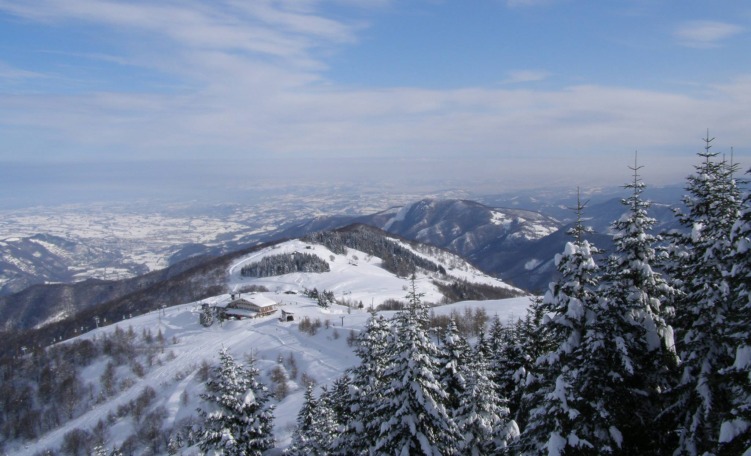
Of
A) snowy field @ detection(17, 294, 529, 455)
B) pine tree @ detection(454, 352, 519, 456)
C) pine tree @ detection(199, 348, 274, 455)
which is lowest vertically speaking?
snowy field @ detection(17, 294, 529, 455)

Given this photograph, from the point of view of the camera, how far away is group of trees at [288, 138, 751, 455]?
46.8 ft

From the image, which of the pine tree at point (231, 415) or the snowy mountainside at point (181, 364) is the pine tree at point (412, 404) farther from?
the snowy mountainside at point (181, 364)

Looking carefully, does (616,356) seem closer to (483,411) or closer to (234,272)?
(483,411)

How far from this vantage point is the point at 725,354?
1517 centimetres

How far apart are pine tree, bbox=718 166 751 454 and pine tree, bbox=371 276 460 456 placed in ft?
32.6

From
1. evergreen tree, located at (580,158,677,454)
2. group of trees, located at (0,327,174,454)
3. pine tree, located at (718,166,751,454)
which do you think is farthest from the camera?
group of trees, located at (0,327,174,454)

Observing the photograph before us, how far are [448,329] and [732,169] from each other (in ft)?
47.9

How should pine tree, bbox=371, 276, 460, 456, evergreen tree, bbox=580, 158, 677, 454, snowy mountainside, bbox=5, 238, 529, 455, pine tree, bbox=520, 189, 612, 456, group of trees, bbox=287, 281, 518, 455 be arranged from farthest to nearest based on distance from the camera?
snowy mountainside, bbox=5, 238, 529, 455
group of trees, bbox=287, 281, 518, 455
pine tree, bbox=371, 276, 460, 456
evergreen tree, bbox=580, 158, 677, 454
pine tree, bbox=520, 189, 612, 456

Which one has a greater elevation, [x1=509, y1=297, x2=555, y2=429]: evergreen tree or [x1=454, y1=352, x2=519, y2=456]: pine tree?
[x1=509, y1=297, x2=555, y2=429]: evergreen tree

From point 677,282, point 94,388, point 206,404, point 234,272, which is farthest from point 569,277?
point 234,272

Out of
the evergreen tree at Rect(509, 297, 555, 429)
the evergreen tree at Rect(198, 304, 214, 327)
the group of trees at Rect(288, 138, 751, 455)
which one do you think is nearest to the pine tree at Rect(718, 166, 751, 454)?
A: the group of trees at Rect(288, 138, 751, 455)

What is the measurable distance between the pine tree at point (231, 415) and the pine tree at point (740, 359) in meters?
23.0

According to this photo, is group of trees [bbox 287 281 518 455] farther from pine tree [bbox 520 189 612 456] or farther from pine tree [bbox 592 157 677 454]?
pine tree [bbox 592 157 677 454]

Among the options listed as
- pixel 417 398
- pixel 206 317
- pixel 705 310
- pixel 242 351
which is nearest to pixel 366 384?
pixel 417 398
